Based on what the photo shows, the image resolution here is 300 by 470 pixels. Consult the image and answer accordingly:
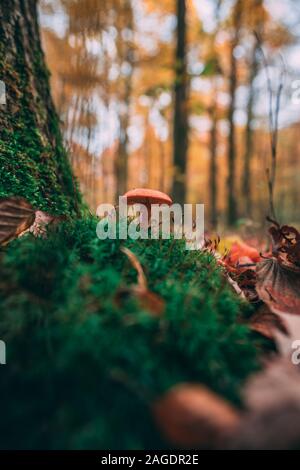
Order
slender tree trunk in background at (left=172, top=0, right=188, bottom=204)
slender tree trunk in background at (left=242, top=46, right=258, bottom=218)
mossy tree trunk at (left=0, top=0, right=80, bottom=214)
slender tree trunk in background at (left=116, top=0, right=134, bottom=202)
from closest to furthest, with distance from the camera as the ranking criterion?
1. mossy tree trunk at (left=0, top=0, right=80, bottom=214)
2. slender tree trunk in background at (left=172, top=0, right=188, bottom=204)
3. slender tree trunk in background at (left=242, top=46, right=258, bottom=218)
4. slender tree trunk in background at (left=116, top=0, right=134, bottom=202)

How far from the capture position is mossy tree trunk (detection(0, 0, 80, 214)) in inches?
→ 69.2

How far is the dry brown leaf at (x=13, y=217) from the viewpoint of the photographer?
130 cm

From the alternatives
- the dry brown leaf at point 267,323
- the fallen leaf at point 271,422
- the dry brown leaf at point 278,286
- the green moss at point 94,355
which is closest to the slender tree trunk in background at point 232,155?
the dry brown leaf at point 278,286

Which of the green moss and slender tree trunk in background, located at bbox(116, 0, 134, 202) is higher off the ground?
slender tree trunk in background, located at bbox(116, 0, 134, 202)

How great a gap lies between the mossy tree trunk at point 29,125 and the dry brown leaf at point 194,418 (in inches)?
49.2

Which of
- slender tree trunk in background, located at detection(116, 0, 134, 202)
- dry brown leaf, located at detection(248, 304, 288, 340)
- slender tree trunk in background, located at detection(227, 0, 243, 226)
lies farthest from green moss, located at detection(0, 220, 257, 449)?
slender tree trunk in background, located at detection(116, 0, 134, 202)

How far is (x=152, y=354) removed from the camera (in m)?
0.88

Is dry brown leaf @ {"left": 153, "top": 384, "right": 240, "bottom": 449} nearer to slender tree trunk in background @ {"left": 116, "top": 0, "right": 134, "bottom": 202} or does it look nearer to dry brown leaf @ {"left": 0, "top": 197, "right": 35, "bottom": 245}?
dry brown leaf @ {"left": 0, "top": 197, "right": 35, "bottom": 245}

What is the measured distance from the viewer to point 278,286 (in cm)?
143

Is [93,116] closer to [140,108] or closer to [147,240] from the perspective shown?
[147,240]

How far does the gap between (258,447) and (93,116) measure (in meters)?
2.73

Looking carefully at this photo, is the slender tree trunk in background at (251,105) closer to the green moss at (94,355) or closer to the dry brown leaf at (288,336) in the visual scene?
the dry brown leaf at (288,336)

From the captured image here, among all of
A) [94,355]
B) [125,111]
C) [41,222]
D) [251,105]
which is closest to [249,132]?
[251,105]

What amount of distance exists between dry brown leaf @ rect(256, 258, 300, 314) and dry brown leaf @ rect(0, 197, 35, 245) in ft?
3.11
